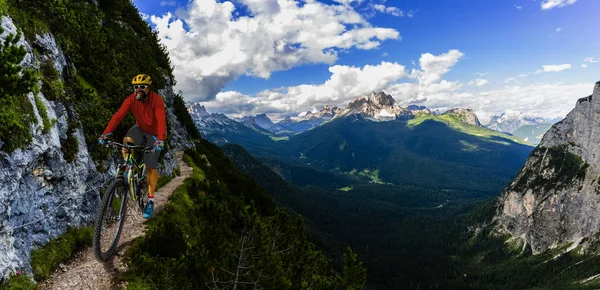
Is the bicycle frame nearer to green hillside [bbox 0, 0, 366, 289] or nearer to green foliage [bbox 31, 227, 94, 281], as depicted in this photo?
green hillside [bbox 0, 0, 366, 289]

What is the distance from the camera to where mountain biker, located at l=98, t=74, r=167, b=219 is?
33.5 ft

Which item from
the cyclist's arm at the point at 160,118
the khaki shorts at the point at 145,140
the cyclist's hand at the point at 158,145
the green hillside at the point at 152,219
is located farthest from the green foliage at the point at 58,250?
the cyclist's arm at the point at 160,118

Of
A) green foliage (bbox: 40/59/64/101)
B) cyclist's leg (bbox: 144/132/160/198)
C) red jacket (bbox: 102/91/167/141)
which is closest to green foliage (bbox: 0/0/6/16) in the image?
green foliage (bbox: 40/59/64/101)

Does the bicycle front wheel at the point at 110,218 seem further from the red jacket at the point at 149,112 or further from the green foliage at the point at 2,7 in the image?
the green foliage at the point at 2,7

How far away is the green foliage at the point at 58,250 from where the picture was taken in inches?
359

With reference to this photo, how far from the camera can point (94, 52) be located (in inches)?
844

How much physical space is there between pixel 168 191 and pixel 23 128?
1291 centimetres

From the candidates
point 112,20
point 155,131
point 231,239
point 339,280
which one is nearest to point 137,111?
point 155,131

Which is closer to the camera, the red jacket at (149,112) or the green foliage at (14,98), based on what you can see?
the green foliage at (14,98)

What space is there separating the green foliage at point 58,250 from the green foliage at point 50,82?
5854mm

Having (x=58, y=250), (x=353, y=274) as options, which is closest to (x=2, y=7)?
(x=58, y=250)

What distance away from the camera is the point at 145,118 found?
35.4 ft

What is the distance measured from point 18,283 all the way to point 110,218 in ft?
9.57

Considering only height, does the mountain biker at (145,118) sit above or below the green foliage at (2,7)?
below
